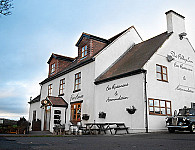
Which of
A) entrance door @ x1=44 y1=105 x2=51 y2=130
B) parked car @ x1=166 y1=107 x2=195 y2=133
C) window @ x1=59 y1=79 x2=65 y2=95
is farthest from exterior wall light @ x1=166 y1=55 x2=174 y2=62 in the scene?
entrance door @ x1=44 y1=105 x2=51 y2=130

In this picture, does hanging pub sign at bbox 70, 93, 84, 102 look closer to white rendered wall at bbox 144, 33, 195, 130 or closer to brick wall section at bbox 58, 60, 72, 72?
brick wall section at bbox 58, 60, 72, 72

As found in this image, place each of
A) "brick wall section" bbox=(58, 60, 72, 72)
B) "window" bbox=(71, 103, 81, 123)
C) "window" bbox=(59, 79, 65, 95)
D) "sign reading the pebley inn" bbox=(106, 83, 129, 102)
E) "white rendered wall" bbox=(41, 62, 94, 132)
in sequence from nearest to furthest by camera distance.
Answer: "sign reading the pebley inn" bbox=(106, 83, 129, 102)
"white rendered wall" bbox=(41, 62, 94, 132)
"window" bbox=(71, 103, 81, 123)
"window" bbox=(59, 79, 65, 95)
"brick wall section" bbox=(58, 60, 72, 72)

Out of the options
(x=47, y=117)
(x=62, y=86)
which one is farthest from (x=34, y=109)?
(x=62, y=86)

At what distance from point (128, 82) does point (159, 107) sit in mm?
3022

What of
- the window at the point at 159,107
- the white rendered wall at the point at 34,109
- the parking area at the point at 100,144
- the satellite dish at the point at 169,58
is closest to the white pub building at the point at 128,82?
the window at the point at 159,107

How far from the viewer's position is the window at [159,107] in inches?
622

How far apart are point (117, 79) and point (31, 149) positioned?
1263 centimetres

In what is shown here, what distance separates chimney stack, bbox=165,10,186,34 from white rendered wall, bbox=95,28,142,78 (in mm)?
4583

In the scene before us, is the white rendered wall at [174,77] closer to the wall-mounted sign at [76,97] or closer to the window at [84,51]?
the wall-mounted sign at [76,97]

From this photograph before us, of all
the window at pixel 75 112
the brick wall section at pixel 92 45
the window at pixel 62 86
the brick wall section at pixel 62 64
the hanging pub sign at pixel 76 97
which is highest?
the brick wall section at pixel 92 45

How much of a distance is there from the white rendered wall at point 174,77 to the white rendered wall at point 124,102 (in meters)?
0.73

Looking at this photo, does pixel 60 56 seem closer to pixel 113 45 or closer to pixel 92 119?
pixel 113 45

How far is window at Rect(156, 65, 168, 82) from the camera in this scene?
56.7 ft

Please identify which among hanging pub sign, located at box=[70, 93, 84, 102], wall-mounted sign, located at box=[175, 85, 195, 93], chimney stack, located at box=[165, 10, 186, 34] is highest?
chimney stack, located at box=[165, 10, 186, 34]
